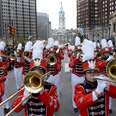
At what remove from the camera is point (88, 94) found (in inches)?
223

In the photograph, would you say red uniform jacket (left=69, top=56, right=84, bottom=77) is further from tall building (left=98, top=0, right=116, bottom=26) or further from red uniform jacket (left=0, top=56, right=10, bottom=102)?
tall building (left=98, top=0, right=116, bottom=26)

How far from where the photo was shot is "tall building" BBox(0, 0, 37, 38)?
65.1 m

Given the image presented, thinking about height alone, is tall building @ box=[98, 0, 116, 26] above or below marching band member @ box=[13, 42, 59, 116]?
above

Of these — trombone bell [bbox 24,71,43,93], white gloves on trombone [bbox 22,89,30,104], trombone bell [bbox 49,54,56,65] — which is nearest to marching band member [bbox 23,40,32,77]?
trombone bell [bbox 49,54,56,65]

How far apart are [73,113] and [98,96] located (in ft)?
17.4

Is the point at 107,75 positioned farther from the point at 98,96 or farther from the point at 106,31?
the point at 106,31

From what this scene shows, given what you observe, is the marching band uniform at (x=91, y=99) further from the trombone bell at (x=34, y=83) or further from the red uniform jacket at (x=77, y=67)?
the red uniform jacket at (x=77, y=67)

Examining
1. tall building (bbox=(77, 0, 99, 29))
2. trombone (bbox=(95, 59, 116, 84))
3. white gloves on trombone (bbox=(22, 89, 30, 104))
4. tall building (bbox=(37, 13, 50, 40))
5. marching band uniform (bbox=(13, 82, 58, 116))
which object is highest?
tall building (bbox=(77, 0, 99, 29))

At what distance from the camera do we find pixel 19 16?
70.1 metres

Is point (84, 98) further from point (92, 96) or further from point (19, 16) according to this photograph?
point (19, 16)

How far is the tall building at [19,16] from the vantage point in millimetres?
65125

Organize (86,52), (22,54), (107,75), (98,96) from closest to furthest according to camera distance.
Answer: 1. (107,75)
2. (98,96)
3. (86,52)
4. (22,54)

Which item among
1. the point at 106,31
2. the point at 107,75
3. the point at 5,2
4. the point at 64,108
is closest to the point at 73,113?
the point at 64,108

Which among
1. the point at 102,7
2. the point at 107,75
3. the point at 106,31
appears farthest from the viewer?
the point at 102,7
